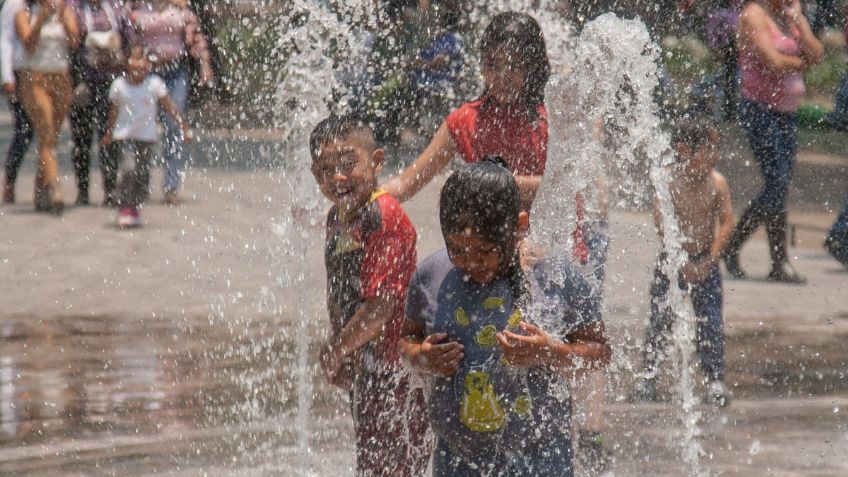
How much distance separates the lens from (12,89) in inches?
393

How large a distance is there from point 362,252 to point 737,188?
810cm

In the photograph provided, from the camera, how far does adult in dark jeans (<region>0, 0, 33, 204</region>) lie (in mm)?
9852

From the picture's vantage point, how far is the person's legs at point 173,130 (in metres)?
10.5

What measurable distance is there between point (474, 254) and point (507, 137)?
1.20m

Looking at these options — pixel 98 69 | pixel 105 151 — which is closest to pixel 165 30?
pixel 98 69

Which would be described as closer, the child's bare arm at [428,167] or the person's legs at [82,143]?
the child's bare arm at [428,167]

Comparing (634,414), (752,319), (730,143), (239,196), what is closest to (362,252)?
(634,414)

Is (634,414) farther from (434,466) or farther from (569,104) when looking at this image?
(434,466)

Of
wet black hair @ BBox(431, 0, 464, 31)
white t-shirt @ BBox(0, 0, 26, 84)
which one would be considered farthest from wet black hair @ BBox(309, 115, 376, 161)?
wet black hair @ BBox(431, 0, 464, 31)

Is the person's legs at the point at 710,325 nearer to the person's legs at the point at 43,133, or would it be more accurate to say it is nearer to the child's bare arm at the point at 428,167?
the child's bare arm at the point at 428,167

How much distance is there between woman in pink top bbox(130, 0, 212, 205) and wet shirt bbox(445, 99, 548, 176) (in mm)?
6363

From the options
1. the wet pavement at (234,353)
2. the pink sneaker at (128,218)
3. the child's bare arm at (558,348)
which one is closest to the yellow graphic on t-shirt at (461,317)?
the child's bare arm at (558,348)

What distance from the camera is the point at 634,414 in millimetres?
5496

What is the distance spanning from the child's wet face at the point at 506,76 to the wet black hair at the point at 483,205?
108 centimetres
